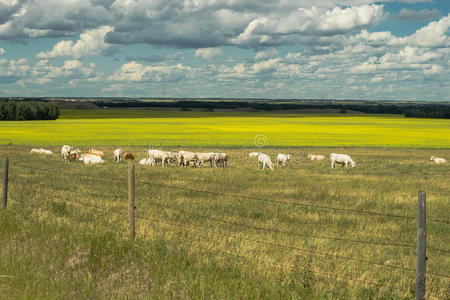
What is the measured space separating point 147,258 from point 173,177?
706 inches

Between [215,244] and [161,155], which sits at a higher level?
[215,244]

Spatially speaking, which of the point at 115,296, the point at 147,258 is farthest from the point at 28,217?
the point at 115,296

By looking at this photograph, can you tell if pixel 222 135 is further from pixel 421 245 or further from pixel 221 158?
pixel 421 245

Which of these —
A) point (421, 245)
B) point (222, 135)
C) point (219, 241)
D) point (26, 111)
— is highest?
point (26, 111)

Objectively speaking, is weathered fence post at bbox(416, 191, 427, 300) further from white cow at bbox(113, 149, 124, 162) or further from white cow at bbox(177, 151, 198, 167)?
white cow at bbox(113, 149, 124, 162)

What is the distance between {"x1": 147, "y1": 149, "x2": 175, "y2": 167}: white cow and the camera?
33763mm

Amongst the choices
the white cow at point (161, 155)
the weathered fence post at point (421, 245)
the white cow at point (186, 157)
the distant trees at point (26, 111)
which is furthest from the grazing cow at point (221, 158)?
the distant trees at point (26, 111)

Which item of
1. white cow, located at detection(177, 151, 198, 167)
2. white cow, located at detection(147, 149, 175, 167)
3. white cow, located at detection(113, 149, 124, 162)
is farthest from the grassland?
white cow, located at detection(113, 149, 124, 162)

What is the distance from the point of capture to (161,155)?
34062 millimetres

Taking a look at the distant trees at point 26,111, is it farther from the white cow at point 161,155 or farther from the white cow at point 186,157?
the white cow at point 186,157

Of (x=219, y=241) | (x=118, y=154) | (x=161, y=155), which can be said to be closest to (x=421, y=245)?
(x=219, y=241)

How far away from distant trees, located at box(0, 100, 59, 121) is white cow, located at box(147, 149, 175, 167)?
9388 centimetres

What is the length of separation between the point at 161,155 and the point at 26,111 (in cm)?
9592

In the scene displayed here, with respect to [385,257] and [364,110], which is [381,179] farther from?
[364,110]
